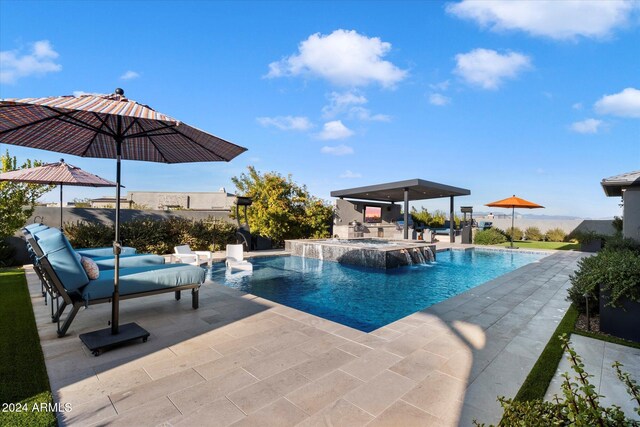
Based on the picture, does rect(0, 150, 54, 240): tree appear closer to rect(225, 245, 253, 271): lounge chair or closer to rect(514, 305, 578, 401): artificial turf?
rect(225, 245, 253, 271): lounge chair

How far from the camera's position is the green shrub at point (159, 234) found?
995 centimetres

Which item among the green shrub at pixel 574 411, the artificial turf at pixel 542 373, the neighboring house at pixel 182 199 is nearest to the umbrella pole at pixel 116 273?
the green shrub at pixel 574 411

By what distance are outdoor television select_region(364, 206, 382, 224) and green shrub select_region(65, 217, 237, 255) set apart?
11002 mm

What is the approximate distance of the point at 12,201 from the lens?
8547mm

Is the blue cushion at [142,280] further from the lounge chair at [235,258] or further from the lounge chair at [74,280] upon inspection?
the lounge chair at [235,258]

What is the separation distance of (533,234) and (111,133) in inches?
1024

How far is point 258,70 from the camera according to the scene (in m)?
11.7

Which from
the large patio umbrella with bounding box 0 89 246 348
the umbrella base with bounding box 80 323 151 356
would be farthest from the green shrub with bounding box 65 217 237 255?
the umbrella base with bounding box 80 323 151 356

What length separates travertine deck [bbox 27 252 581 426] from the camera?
7.63 ft

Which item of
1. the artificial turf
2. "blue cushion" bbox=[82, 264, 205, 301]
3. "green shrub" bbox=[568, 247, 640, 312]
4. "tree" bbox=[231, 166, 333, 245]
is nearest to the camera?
the artificial turf

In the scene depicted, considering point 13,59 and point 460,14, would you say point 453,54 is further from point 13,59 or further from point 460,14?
point 13,59

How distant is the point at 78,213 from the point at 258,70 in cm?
821

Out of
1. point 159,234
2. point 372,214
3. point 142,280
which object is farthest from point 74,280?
point 372,214

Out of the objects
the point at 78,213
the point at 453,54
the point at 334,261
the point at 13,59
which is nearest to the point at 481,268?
the point at 334,261
